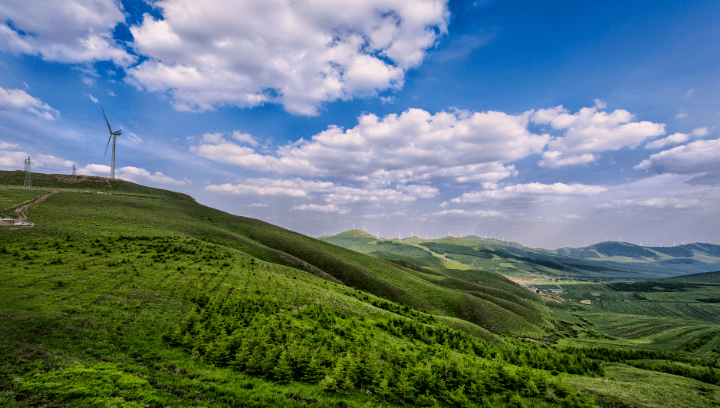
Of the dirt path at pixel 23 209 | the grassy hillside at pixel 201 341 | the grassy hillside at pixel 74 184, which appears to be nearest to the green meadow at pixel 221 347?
the grassy hillside at pixel 201 341

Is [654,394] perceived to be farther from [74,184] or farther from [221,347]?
[74,184]

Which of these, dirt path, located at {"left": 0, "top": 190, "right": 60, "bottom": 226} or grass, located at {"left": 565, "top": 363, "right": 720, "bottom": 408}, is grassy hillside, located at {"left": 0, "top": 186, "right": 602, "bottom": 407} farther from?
dirt path, located at {"left": 0, "top": 190, "right": 60, "bottom": 226}

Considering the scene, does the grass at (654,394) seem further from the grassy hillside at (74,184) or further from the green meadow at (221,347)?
the grassy hillside at (74,184)

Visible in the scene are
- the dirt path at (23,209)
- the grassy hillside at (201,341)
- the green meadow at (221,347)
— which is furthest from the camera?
the dirt path at (23,209)

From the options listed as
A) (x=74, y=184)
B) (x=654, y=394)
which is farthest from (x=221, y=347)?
(x=74, y=184)

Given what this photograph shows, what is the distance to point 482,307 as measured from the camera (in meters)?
77.8

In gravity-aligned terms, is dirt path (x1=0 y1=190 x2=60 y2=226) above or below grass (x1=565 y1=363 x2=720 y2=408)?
above

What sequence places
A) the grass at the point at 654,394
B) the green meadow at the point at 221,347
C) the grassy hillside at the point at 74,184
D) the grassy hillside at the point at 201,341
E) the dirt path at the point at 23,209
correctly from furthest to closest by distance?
1. the grassy hillside at the point at 74,184
2. the dirt path at the point at 23,209
3. the grass at the point at 654,394
4. the green meadow at the point at 221,347
5. the grassy hillside at the point at 201,341

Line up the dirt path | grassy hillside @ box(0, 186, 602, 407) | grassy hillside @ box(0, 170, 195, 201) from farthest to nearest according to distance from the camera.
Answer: grassy hillside @ box(0, 170, 195, 201) → the dirt path → grassy hillside @ box(0, 186, 602, 407)

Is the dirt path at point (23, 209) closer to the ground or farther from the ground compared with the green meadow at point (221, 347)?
farther from the ground

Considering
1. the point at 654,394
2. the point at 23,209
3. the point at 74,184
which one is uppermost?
the point at 74,184

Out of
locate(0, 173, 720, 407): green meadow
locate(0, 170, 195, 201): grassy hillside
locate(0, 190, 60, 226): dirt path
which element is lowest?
locate(0, 173, 720, 407): green meadow

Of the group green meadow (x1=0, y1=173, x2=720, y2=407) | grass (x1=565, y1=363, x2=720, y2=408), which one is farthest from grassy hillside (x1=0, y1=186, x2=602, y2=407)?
grass (x1=565, y1=363, x2=720, y2=408)

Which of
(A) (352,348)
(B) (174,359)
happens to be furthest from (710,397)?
(B) (174,359)
